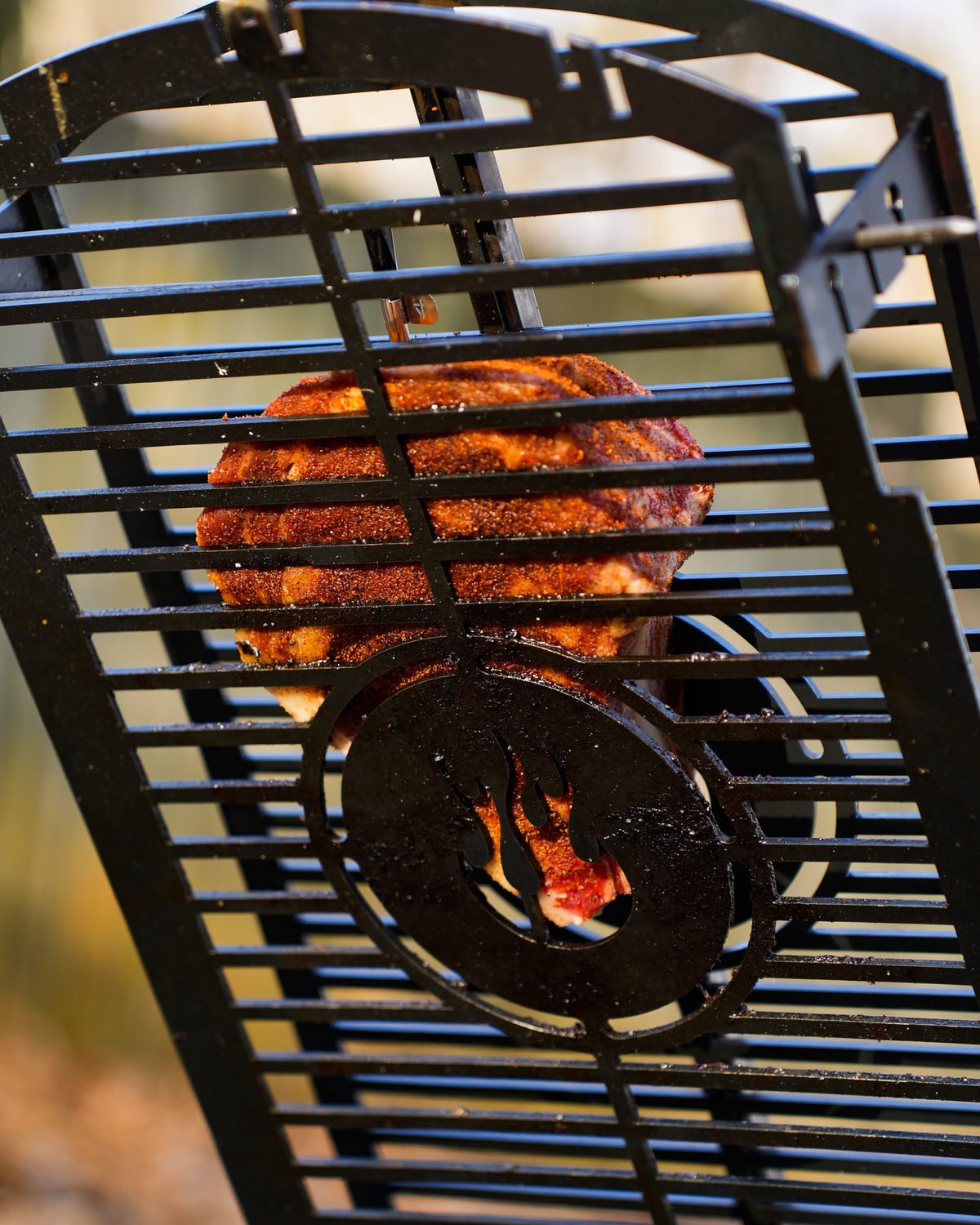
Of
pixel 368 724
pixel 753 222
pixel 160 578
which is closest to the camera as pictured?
pixel 753 222

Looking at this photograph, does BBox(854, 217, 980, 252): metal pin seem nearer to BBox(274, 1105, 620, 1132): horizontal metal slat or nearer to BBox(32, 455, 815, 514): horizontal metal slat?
BBox(32, 455, 815, 514): horizontal metal slat

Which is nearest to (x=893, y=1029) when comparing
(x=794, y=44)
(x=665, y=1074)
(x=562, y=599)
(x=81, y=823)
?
(x=665, y=1074)

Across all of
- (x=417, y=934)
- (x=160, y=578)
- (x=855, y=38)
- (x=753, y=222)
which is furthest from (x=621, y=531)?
(x=160, y=578)

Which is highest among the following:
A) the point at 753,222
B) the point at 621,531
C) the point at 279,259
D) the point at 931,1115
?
the point at 279,259

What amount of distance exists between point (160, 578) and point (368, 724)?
309 mm

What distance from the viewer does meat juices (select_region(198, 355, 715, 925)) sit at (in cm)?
70

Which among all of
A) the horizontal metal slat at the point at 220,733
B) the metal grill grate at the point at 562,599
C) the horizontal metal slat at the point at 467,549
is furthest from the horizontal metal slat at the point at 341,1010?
the horizontal metal slat at the point at 467,549

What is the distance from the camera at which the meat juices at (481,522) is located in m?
0.70

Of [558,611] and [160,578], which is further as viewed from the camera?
[160,578]

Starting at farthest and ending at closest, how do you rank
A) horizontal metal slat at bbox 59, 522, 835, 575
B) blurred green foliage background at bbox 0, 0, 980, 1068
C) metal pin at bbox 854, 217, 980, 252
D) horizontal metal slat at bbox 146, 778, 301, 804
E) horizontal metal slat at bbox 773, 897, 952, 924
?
blurred green foliage background at bbox 0, 0, 980, 1068
horizontal metal slat at bbox 146, 778, 301, 804
horizontal metal slat at bbox 773, 897, 952, 924
horizontal metal slat at bbox 59, 522, 835, 575
metal pin at bbox 854, 217, 980, 252

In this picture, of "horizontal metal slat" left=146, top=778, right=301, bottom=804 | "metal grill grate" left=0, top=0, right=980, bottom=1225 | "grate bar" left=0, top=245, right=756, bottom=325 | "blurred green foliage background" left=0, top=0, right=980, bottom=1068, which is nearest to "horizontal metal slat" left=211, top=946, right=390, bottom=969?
"metal grill grate" left=0, top=0, right=980, bottom=1225

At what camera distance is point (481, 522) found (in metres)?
0.72

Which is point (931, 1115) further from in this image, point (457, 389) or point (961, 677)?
point (457, 389)

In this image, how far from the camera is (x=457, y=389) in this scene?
70 centimetres
